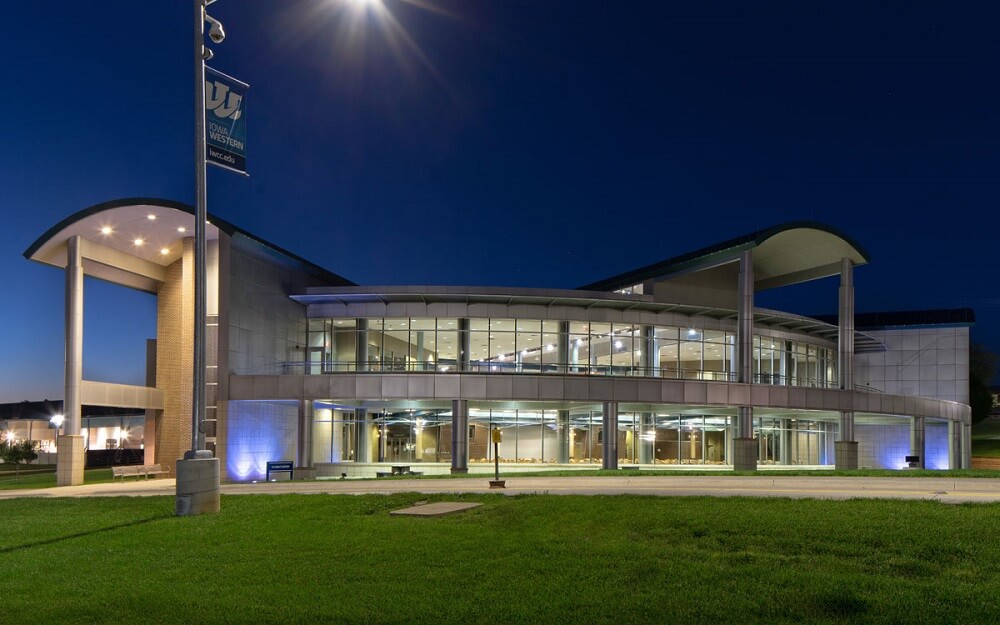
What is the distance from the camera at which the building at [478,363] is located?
38.4m

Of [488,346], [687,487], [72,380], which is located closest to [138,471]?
[72,380]

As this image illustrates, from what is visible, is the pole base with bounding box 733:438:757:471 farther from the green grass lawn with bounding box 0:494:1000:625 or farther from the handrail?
the green grass lawn with bounding box 0:494:1000:625

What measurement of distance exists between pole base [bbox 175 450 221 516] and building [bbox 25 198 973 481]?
64.6 ft

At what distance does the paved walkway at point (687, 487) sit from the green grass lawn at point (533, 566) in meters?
3.98

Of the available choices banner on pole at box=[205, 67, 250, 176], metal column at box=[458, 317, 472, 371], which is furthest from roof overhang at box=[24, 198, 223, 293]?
banner on pole at box=[205, 67, 250, 176]

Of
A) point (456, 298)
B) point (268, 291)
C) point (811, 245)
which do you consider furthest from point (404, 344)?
point (811, 245)

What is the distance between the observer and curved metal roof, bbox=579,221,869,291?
4478cm

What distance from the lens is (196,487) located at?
17.6m

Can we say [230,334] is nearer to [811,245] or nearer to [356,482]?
[356,482]

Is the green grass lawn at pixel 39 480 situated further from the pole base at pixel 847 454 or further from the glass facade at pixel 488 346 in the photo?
the pole base at pixel 847 454

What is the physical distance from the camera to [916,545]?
11.1 m

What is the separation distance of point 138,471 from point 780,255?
114ft

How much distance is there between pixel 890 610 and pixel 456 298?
37.6m

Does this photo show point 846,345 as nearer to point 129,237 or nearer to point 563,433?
point 563,433
